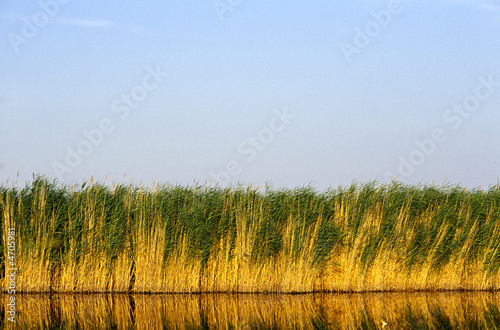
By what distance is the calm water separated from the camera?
1108cm

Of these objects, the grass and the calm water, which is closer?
the calm water

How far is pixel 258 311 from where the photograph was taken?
12.2 m

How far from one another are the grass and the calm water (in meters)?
0.43

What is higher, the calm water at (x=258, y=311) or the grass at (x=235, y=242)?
the grass at (x=235, y=242)

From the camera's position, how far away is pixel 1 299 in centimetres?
1323

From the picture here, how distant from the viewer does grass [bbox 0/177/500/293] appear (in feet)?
46.1

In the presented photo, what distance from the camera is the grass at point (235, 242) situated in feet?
46.1

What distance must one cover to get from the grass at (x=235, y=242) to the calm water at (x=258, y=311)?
426 millimetres

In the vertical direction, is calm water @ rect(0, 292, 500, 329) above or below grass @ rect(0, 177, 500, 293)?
below

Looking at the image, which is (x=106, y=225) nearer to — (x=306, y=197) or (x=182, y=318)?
(x=182, y=318)

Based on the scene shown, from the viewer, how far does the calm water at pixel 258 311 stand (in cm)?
1108

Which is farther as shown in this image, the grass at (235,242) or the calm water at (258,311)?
the grass at (235,242)

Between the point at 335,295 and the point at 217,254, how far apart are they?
305 centimetres

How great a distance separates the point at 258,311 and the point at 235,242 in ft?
A: 8.41
